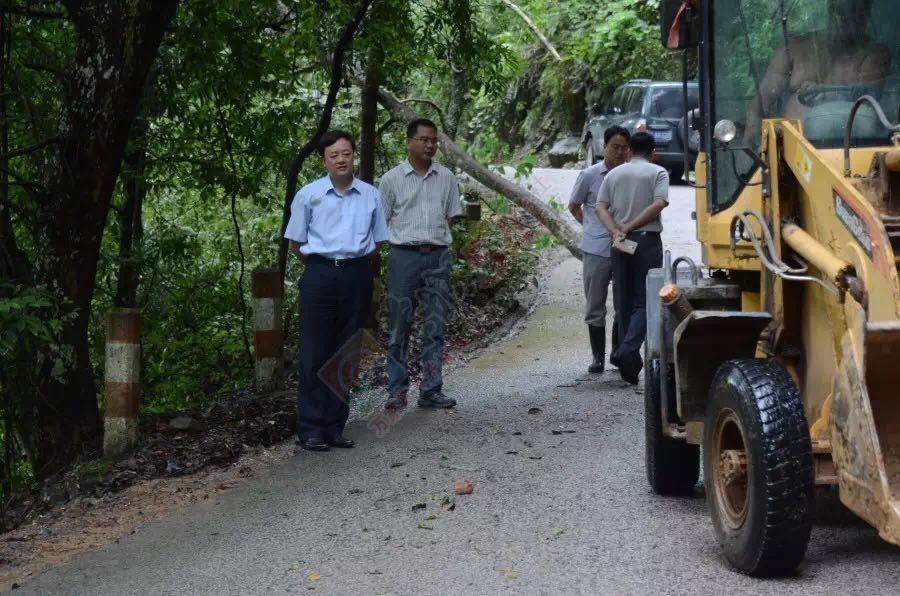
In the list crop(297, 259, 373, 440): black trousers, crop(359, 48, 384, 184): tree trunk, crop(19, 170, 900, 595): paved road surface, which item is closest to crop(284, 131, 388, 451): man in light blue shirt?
crop(297, 259, 373, 440): black trousers

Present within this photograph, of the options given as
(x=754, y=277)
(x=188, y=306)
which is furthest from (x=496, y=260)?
(x=754, y=277)

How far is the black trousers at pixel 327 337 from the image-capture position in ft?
28.3

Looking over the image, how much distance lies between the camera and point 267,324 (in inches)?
383

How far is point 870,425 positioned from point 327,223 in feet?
15.1

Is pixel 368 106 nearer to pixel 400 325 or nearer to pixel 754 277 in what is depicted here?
pixel 400 325

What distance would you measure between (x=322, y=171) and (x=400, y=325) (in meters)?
5.12

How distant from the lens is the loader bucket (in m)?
4.72

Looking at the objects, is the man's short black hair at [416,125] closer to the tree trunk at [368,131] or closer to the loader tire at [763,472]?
the tree trunk at [368,131]

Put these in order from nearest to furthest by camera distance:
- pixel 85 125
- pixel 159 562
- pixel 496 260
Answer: pixel 159 562 < pixel 85 125 < pixel 496 260

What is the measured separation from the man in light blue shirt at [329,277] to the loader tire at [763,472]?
343 cm

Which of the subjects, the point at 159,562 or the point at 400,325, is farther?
the point at 400,325

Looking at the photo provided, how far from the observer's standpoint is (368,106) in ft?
45.3

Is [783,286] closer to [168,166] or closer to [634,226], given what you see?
[634,226]

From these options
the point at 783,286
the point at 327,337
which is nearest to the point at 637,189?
the point at 327,337
